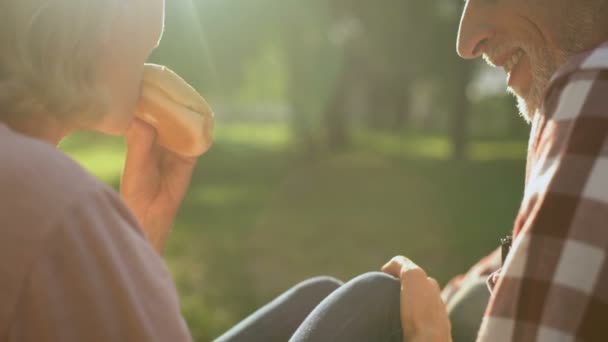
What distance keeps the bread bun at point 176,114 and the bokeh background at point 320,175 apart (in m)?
3.63

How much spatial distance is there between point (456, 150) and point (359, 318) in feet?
59.1

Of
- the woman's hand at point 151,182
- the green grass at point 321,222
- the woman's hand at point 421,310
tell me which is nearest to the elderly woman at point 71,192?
the woman's hand at point 151,182

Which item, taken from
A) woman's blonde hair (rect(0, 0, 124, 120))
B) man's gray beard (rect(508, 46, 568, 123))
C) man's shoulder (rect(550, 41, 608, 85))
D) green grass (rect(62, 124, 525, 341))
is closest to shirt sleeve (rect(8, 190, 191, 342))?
woman's blonde hair (rect(0, 0, 124, 120))

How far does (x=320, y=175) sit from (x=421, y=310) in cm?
1345

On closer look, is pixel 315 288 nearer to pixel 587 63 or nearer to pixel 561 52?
pixel 561 52

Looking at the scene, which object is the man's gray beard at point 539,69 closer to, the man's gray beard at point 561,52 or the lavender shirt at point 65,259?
the man's gray beard at point 561,52

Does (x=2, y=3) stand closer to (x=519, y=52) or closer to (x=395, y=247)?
(x=519, y=52)

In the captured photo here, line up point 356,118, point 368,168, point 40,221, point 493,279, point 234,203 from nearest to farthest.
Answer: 1. point 40,221
2. point 493,279
3. point 234,203
4. point 368,168
5. point 356,118

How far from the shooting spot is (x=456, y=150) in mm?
19953

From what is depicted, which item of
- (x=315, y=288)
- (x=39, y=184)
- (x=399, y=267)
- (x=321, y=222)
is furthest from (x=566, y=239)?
(x=321, y=222)

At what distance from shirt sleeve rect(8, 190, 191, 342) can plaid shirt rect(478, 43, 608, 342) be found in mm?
674

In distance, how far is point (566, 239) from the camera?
165 centimetres

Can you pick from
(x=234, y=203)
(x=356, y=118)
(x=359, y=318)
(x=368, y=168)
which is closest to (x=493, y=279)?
(x=359, y=318)

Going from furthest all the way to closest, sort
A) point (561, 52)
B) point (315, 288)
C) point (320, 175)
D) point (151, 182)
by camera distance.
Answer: point (320, 175)
point (315, 288)
point (151, 182)
point (561, 52)
